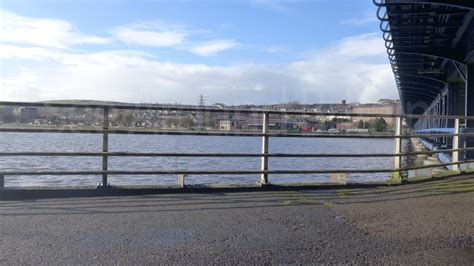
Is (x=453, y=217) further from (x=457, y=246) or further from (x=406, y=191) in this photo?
(x=406, y=191)

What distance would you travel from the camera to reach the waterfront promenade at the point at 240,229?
4.55 metres

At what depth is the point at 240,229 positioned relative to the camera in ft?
18.1

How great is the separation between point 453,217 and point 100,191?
4897mm

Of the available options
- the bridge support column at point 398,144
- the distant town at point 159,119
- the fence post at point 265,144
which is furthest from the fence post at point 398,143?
the fence post at point 265,144

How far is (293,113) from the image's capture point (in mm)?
8727

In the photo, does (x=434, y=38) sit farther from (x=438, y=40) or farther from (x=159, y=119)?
(x=159, y=119)

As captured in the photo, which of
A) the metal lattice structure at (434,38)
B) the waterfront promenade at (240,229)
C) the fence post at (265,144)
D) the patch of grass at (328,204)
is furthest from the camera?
the metal lattice structure at (434,38)

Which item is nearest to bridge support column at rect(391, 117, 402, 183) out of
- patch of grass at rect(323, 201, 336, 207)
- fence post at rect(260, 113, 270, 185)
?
fence post at rect(260, 113, 270, 185)

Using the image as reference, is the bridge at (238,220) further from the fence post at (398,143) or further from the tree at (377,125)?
the tree at (377,125)

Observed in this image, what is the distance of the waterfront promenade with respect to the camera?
14.9 ft

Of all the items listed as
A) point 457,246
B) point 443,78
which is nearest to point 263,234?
point 457,246

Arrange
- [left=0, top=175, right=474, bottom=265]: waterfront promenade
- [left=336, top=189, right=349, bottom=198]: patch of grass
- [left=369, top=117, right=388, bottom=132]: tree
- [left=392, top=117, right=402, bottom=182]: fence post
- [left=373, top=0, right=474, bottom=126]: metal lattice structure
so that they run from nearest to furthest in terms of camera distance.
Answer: [left=0, top=175, right=474, bottom=265]: waterfront promenade → [left=336, top=189, right=349, bottom=198]: patch of grass → [left=392, top=117, right=402, bottom=182]: fence post → [left=369, top=117, right=388, bottom=132]: tree → [left=373, top=0, right=474, bottom=126]: metal lattice structure

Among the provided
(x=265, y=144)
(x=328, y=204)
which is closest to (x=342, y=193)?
(x=328, y=204)

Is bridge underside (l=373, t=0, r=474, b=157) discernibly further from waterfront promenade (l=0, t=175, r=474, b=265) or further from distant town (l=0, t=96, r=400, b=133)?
waterfront promenade (l=0, t=175, r=474, b=265)
